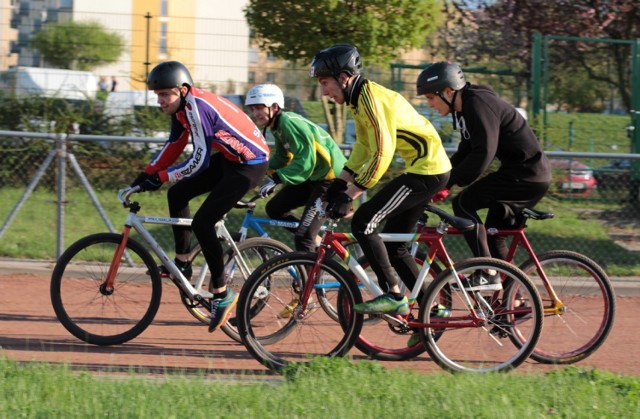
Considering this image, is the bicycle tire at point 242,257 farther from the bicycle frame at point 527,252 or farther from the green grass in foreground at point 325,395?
the green grass in foreground at point 325,395

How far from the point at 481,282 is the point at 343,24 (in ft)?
20.5

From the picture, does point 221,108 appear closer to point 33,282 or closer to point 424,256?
point 424,256

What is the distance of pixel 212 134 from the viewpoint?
6762 millimetres

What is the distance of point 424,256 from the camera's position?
6965 mm

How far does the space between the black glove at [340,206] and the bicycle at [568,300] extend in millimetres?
1205

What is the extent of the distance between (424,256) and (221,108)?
1.73 metres

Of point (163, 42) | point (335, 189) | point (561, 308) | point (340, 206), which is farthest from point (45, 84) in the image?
point (561, 308)

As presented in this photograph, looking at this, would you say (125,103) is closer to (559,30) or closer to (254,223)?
(254,223)

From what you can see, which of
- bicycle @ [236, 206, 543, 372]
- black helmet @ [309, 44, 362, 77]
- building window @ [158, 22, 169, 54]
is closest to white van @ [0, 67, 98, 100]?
building window @ [158, 22, 169, 54]

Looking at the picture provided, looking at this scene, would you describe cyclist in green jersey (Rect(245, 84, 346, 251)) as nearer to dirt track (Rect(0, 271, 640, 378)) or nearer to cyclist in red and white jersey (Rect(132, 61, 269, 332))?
cyclist in red and white jersey (Rect(132, 61, 269, 332))

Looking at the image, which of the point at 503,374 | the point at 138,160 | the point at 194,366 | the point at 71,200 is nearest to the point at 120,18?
the point at 138,160

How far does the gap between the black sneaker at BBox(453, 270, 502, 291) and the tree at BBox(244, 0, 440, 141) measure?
20.1ft

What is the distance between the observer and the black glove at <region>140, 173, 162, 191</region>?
688cm

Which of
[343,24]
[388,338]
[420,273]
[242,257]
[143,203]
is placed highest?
[343,24]
